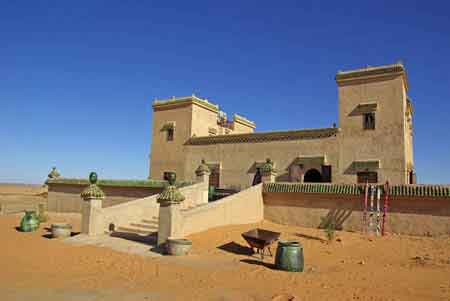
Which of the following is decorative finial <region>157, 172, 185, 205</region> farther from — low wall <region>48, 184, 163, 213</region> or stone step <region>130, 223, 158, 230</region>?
low wall <region>48, 184, 163, 213</region>

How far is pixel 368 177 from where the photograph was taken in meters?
18.5

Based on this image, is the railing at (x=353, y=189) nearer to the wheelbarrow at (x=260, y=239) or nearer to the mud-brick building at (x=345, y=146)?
the wheelbarrow at (x=260, y=239)

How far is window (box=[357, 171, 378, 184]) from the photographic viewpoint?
18266mm

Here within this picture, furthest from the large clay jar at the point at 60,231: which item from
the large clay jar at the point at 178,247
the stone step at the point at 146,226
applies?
the large clay jar at the point at 178,247

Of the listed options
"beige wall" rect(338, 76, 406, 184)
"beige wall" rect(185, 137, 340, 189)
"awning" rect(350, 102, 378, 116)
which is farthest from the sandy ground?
"awning" rect(350, 102, 378, 116)

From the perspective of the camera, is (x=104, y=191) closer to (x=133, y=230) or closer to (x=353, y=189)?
(x=133, y=230)

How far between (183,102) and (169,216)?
52.5 ft

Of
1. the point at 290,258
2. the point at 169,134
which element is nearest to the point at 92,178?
the point at 290,258

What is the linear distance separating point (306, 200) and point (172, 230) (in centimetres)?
624

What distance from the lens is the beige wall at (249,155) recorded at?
19766 mm

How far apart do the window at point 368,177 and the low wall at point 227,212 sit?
6765mm

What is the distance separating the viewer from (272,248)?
11578mm

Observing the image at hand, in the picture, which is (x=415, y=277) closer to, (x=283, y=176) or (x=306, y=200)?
(x=306, y=200)

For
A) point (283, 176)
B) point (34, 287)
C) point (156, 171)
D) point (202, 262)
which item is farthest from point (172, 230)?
point (156, 171)
